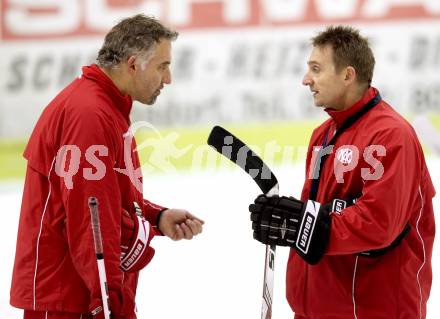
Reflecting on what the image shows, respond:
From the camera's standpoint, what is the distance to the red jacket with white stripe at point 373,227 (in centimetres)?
219

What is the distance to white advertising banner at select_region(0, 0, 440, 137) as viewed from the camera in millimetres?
5586

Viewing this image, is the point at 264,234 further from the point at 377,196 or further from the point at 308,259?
the point at 377,196

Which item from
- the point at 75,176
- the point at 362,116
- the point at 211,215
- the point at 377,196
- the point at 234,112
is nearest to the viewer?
the point at 75,176

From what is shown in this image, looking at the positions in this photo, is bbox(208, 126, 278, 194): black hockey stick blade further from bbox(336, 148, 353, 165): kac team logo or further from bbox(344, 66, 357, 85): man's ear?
bbox(344, 66, 357, 85): man's ear

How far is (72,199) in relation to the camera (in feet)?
6.60

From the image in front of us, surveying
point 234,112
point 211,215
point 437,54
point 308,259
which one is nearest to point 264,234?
point 308,259

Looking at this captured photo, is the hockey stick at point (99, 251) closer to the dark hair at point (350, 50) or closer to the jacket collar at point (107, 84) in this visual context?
the jacket collar at point (107, 84)

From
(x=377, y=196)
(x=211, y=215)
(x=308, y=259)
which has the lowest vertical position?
(x=211, y=215)

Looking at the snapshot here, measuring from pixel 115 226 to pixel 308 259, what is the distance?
52 centimetres

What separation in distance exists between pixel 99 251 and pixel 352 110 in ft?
2.68

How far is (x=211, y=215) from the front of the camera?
4363 millimetres

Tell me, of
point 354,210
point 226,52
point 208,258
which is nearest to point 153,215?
point 354,210

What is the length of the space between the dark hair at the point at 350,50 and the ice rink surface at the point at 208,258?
44.5 inches

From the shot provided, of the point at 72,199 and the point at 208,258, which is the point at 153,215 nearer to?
the point at 72,199
